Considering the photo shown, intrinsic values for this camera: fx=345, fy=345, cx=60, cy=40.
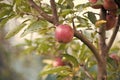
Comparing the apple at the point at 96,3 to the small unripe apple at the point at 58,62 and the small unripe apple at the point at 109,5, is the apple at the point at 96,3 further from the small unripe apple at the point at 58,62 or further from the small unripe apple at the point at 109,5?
the small unripe apple at the point at 58,62

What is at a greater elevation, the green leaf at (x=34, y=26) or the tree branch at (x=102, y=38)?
the green leaf at (x=34, y=26)

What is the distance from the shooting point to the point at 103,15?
0.86 metres

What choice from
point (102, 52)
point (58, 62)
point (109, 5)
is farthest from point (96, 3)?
point (58, 62)

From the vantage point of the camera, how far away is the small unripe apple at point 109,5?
811mm

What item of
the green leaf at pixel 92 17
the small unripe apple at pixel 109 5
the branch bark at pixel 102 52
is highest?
Result: the small unripe apple at pixel 109 5

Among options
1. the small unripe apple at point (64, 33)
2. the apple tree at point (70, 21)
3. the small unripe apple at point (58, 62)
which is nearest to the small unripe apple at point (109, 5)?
the apple tree at point (70, 21)

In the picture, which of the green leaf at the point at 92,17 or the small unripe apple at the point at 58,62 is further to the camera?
the small unripe apple at the point at 58,62

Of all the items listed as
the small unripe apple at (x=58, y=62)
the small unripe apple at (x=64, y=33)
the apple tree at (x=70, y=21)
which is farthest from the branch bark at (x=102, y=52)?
the small unripe apple at (x=58, y=62)

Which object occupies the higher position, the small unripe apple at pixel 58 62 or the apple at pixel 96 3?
the apple at pixel 96 3

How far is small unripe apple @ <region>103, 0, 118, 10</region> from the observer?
0.81m

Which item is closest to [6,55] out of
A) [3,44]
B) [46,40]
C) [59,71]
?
[3,44]

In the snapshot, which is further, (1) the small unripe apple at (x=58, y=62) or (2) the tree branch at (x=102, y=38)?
(1) the small unripe apple at (x=58, y=62)

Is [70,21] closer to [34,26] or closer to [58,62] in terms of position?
[34,26]

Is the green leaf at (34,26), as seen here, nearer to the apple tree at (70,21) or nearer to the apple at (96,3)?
the apple tree at (70,21)
